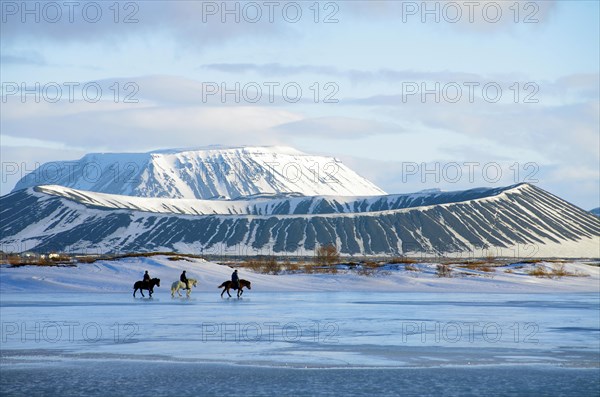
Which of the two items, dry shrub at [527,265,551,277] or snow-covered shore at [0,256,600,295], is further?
dry shrub at [527,265,551,277]

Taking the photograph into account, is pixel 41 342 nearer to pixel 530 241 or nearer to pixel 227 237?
pixel 227 237

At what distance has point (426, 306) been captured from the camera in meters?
38.3

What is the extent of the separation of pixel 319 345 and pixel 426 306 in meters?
16.7

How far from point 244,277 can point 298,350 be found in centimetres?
4094

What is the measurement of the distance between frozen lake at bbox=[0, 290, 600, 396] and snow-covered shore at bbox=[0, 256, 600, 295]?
18006 millimetres

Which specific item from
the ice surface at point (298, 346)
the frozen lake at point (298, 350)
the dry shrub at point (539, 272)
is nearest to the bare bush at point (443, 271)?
the dry shrub at point (539, 272)

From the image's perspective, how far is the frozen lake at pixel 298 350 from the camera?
16156 millimetres

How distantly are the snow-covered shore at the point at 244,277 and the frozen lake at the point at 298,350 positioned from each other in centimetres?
1801

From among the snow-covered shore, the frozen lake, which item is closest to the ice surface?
the frozen lake

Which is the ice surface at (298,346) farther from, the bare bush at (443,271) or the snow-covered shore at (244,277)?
the bare bush at (443,271)

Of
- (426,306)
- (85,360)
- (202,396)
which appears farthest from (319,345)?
(426,306)

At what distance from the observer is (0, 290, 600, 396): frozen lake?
16.2 m

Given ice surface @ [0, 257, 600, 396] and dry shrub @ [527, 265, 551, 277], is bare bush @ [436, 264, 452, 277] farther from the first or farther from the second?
ice surface @ [0, 257, 600, 396]

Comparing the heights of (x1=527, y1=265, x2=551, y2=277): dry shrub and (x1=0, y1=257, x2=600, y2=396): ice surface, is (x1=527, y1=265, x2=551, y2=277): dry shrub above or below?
below
